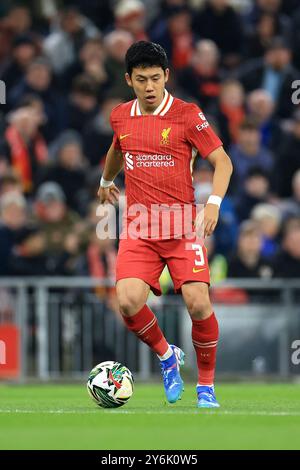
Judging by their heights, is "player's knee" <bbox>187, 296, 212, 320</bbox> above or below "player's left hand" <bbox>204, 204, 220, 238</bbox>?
below

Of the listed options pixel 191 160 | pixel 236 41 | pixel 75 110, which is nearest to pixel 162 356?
pixel 191 160

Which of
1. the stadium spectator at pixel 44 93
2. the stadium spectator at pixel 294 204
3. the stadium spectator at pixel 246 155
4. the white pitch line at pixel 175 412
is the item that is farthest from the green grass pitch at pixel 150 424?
the stadium spectator at pixel 44 93

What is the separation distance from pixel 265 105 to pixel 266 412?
9574 millimetres

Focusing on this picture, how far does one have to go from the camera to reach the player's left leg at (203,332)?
9.67 meters

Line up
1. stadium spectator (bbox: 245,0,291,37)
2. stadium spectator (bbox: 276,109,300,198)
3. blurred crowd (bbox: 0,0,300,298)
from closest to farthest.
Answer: blurred crowd (bbox: 0,0,300,298) → stadium spectator (bbox: 276,109,300,198) → stadium spectator (bbox: 245,0,291,37)

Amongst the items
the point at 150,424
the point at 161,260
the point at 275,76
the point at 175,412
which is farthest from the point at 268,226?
the point at 150,424

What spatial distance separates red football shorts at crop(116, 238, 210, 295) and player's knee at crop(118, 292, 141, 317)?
5.5 inches

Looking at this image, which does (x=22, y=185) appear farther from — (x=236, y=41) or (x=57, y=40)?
(x=236, y=41)

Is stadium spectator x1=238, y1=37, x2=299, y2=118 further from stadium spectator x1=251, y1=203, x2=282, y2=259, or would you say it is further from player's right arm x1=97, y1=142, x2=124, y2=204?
player's right arm x1=97, y1=142, x2=124, y2=204

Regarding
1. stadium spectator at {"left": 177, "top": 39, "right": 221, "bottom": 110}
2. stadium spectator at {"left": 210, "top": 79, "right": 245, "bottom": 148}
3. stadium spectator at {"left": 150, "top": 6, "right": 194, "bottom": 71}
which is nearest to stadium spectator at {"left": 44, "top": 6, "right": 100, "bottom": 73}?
stadium spectator at {"left": 150, "top": 6, "right": 194, "bottom": 71}

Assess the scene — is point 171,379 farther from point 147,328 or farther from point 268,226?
point 268,226

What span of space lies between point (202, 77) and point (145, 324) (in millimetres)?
9536

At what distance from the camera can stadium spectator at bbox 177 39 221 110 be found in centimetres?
1897

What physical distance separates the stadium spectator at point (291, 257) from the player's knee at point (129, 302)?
22.3 feet
